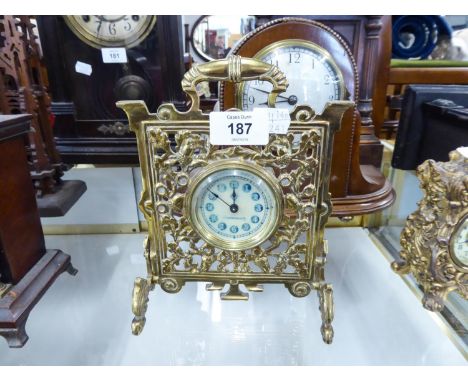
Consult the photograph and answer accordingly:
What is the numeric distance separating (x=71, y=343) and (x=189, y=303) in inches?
11.7

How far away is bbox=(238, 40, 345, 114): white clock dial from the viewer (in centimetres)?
80

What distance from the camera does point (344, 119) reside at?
84 cm

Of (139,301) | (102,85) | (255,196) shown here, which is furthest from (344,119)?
(102,85)

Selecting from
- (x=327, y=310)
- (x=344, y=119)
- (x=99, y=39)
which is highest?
(x=99, y=39)

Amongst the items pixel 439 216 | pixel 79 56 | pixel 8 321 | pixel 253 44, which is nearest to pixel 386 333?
pixel 439 216

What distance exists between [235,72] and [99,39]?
2.16ft

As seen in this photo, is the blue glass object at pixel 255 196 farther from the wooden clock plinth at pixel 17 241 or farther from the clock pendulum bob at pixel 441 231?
the wooden clock plinth at pixel 17 241

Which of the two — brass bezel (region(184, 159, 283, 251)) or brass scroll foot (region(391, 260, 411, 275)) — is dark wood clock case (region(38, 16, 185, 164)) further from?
brass scroll foot (region(391, 260, 411, 275))

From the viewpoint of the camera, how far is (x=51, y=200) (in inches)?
42.2

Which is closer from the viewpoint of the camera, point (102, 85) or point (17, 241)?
point (17, 241)

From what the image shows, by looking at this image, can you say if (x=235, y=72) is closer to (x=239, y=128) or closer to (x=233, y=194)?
(x=239, y=128)

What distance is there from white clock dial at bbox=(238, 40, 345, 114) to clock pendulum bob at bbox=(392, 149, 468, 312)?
0.26 metres

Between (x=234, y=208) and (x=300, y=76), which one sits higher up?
(x=300, y=76)

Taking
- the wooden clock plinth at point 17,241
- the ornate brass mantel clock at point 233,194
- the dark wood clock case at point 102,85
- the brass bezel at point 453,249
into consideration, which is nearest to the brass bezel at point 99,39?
the dark wood clock case at point 102,85
